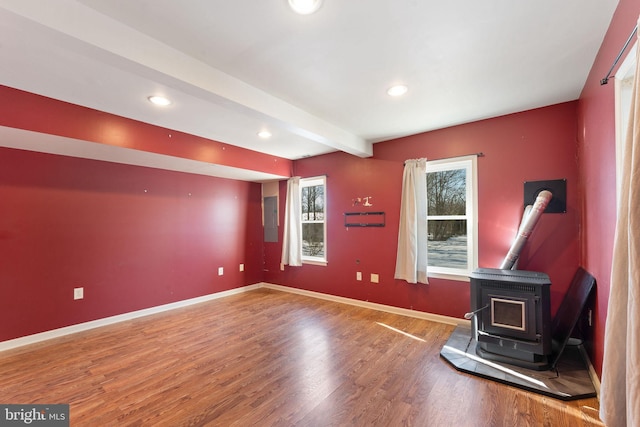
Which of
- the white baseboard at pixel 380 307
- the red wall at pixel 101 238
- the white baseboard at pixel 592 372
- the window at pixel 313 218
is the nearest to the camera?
the white baseboard at pixel 592 372

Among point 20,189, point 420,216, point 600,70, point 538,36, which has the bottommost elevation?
point 420,216

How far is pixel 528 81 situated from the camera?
7.56ft

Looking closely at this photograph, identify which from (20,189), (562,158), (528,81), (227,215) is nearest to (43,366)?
(20,189)

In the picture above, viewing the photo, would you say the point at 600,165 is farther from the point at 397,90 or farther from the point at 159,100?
the point at 159,100

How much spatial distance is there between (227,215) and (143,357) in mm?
2659

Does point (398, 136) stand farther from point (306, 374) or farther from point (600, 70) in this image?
point (306, 374)

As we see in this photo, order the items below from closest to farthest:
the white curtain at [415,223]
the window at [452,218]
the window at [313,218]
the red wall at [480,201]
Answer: the red wall at [480,201] → the window at [452,218] → the white curtain at [415,223] → the window at [313,218]

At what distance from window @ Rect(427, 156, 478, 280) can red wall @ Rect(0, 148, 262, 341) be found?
3431 mm

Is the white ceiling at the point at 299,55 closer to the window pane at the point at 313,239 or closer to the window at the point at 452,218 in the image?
the window at the point at 452,218

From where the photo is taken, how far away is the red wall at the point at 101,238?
112 inches

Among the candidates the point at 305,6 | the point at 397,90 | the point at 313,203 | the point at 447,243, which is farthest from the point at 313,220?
the point at 305,6

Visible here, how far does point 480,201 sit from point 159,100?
3.60 m

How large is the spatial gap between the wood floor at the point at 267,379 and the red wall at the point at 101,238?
0.44 m

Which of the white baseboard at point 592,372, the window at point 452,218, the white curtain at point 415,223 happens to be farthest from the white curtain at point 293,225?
the white baseboard at point 592,372
